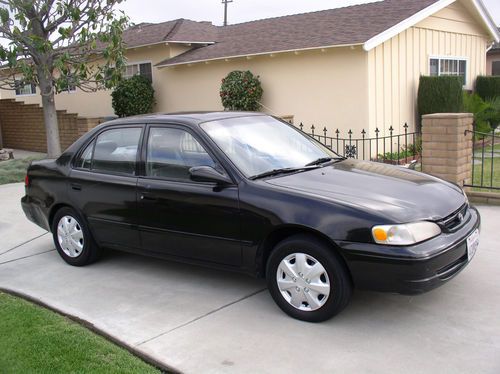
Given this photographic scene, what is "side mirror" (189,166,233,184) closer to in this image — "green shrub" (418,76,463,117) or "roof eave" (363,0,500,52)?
"roof eave" (363,0,500,52)

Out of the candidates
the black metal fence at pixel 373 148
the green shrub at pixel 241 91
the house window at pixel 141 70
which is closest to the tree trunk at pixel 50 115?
the green shrub at pixel 241 91

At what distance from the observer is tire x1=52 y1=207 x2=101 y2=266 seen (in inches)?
221

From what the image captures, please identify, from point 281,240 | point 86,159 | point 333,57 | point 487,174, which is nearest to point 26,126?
point 333,57

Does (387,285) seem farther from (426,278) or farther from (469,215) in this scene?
(469,215)

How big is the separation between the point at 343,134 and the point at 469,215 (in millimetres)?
8529

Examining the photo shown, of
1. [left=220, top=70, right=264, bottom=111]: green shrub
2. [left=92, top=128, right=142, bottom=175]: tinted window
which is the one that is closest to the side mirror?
[left=92, top=128, right=142, bottom=175]: tinted window

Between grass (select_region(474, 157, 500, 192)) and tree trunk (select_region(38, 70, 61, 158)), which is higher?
tree trunk (select_region(38, 70, 61, 158))

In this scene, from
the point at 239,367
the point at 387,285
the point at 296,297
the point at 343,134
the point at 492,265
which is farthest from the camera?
the point at 343,134

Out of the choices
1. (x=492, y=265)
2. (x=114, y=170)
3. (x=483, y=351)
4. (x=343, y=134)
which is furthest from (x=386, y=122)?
(x=483, y=351)

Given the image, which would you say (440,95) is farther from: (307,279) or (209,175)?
(307,279)

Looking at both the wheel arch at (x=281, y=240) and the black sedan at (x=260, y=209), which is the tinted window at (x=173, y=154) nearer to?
the black sedan at (x=260, y=209)

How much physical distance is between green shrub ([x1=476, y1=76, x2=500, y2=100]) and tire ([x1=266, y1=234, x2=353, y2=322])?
14.2 m

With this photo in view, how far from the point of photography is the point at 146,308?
4.56 metres

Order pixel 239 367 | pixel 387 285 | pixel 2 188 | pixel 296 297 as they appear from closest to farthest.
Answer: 1. pixel 239 367
2. pixel 387 285
3. pixel 296 297
4. pixel 2 188
